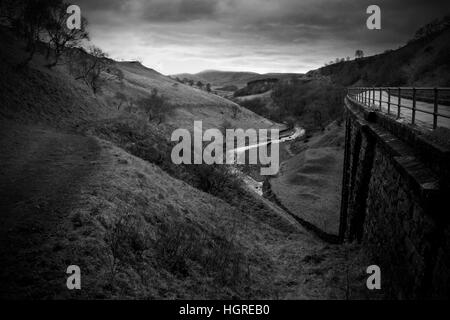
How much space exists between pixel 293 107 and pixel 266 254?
11672cm

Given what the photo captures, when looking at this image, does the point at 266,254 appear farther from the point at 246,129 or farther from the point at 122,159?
the point at 246,129

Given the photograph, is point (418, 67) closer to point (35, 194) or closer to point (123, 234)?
point (123, 234)

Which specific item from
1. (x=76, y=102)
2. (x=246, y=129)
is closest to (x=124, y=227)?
(x=76, y=102)

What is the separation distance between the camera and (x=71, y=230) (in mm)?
9289

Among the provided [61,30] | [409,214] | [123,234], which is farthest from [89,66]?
[409,214]

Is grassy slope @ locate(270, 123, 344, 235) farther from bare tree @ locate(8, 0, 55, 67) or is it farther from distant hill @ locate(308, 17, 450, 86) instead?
distant hill @ locate(308, 17, 450, 86)

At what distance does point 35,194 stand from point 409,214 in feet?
38.6

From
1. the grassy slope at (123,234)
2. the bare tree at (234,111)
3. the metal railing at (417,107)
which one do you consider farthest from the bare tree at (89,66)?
the bare tree at (234,111)

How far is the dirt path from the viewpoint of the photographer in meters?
7.47

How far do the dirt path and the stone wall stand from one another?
8085 mm

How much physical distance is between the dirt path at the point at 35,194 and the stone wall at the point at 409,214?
8085 millimetres

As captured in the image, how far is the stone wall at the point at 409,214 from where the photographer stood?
5.80m

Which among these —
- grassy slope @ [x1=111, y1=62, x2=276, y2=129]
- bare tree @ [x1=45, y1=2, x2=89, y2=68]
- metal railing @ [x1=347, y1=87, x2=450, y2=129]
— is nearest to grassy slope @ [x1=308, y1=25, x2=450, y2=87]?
grassy slope @ [x1=111, y1=62, x2=276, y2=129]

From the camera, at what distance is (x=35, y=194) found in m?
11.0
